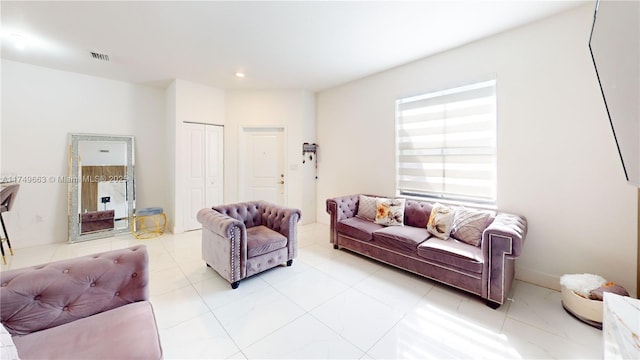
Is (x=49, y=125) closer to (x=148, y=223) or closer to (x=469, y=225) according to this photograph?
(x=148, y=223)

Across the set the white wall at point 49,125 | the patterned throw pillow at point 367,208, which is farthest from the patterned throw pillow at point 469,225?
the white wall at point 49,125

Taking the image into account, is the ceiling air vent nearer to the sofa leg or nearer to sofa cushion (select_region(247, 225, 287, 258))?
sofa cushion (select_region(247, 225, 287, 258))

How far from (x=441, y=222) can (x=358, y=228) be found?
102 cm

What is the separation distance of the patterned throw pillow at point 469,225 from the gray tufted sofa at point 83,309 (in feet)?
9.18

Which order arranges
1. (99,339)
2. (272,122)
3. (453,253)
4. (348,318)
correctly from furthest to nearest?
(272,122) < (453,253) < (348,318) < (99,339)

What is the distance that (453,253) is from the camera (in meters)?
2.33

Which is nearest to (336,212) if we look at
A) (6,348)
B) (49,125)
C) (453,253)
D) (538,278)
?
(453,253)

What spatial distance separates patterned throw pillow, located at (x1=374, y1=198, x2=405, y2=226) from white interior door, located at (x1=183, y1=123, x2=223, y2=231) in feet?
10.5

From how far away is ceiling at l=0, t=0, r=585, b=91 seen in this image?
88.4 inches

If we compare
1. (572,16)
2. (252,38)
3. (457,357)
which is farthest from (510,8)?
(457,357)

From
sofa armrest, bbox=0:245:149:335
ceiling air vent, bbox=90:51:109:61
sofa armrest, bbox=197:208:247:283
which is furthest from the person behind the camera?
ceiling air vent, bbox=90:51:109:61

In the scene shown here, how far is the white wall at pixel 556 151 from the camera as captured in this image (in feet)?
7.09

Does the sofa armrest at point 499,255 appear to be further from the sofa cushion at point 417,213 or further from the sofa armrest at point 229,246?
the sofa armrest at point 229,246

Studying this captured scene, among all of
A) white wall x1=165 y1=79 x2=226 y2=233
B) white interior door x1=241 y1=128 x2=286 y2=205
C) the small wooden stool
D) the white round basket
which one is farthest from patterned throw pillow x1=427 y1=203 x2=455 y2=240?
the small wooden stool
